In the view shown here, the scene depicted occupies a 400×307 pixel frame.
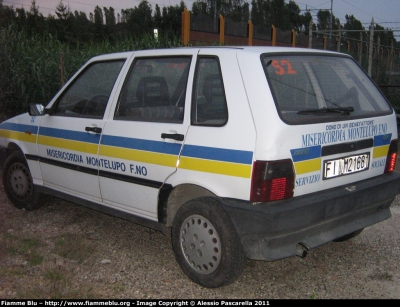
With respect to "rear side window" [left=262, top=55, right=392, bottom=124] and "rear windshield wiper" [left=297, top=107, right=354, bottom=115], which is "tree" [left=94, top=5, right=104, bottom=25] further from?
"rear windshield wiper" [left=297, top=107, right=354, bottom=115]

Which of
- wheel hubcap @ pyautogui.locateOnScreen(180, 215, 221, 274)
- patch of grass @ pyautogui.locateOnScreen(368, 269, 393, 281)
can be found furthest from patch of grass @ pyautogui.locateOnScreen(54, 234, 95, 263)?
patch of grass @ pyautogui.locateOnScreen(368, 269, 393, 281)

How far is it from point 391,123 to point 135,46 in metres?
8.83

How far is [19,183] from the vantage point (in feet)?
18.1

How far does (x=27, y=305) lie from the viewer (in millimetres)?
3348

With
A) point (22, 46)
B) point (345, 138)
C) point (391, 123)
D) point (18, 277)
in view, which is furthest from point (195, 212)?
point (22, 46)

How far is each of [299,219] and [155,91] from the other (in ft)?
5.34

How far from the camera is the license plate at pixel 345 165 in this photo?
3639 mm

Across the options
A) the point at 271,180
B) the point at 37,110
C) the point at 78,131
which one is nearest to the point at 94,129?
the point at 78,131

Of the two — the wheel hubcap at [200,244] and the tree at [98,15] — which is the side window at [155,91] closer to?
the wheel hubcap at [200,244]

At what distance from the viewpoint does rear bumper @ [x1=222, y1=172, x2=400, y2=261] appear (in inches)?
131

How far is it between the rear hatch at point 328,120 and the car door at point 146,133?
77 cm

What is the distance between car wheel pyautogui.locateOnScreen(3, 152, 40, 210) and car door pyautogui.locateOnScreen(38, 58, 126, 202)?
383mm

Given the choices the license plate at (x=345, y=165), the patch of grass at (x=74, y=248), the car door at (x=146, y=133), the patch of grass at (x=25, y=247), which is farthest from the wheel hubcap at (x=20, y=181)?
the license plate at (x=345, y=165)

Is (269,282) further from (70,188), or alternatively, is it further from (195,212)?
(70,188)
